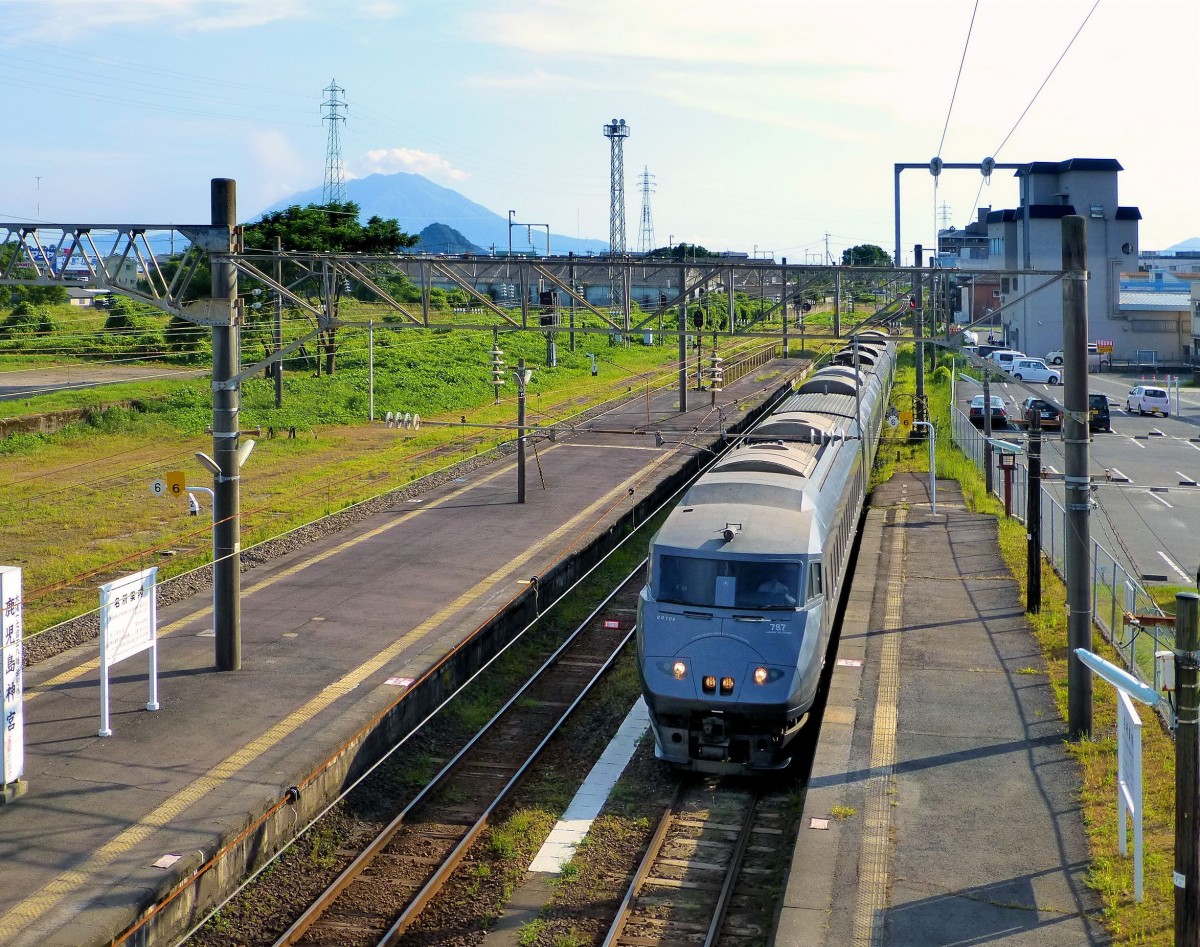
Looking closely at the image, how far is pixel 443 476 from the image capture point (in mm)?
31203

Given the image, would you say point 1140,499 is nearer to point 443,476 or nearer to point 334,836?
point 443,476

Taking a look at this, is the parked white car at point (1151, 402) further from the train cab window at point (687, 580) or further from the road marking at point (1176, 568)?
the train cab window at point (687, 580)

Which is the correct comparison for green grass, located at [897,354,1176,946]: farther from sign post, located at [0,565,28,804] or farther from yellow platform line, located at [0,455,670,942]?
sign post, located at [0,565,28,804]

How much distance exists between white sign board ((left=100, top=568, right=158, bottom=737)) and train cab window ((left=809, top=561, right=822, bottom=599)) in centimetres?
690

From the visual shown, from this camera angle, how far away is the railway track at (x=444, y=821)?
10.0 metres

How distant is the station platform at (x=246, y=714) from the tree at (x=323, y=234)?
81.6ft

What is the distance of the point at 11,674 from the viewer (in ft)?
37.0

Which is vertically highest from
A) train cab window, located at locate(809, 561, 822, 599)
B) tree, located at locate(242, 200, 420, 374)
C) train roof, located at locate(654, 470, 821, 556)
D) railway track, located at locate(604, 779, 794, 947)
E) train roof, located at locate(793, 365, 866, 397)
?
tree, located at locate(242, 200, 420, 374)

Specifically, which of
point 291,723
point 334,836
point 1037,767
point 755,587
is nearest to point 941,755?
point 1037,767

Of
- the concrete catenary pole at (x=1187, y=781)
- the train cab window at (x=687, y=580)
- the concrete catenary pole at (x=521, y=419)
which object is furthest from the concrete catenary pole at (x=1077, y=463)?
the concrete catenary pole at (x=521, y=419)

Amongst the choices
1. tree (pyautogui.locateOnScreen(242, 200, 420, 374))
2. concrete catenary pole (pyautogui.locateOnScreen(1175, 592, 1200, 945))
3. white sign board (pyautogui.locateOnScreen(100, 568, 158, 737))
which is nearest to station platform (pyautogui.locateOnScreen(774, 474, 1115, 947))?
concrete catenary pole (pyautogui.locateOnScreen(1175, 592, 1200, 945))

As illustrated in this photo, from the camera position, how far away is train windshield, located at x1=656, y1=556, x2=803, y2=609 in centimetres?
1260

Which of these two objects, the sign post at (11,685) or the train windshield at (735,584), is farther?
the train windshield at (735,584)

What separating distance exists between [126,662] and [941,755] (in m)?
10.3
